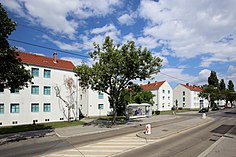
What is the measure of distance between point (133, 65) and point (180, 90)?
66867 mm

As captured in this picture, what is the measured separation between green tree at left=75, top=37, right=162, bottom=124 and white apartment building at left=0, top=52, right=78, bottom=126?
35.2 ft

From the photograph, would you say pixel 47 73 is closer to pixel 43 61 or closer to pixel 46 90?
pixel 43 61

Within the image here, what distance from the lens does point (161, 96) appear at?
69.2 metres

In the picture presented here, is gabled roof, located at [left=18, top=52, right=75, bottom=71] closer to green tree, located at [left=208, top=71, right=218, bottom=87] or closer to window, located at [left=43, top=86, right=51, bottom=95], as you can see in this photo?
window, located at [left=43, top=86, right=51, bottom=95]

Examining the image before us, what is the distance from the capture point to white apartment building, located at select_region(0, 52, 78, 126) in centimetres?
2769

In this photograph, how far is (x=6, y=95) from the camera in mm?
27422

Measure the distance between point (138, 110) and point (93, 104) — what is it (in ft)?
35.1

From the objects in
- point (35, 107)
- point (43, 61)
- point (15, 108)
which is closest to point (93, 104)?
point (35, 107)

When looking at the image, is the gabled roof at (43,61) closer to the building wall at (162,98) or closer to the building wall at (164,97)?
the building wall at (162,98)

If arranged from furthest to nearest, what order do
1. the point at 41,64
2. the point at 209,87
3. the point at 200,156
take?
1. the point at 209,87
2. the point at 41,64
3. the point at 200,156

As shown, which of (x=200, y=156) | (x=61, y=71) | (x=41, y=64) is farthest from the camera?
(x=61, y=71)

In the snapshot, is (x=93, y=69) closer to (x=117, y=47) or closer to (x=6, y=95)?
(x=117, y=47)

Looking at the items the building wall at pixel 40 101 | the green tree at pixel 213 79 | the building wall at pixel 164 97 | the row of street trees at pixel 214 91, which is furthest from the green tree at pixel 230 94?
the building wall at pixel 40 101

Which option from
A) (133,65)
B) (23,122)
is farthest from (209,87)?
(23,122)
